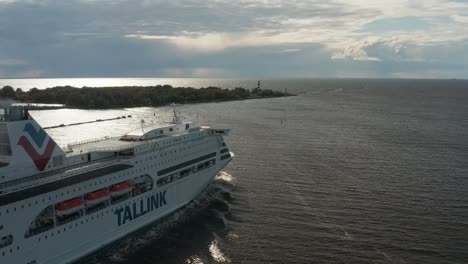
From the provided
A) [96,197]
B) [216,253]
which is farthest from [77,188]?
[216,253]

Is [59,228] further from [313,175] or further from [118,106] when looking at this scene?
[118,106]

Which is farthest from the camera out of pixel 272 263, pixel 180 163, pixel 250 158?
pixel 250 158

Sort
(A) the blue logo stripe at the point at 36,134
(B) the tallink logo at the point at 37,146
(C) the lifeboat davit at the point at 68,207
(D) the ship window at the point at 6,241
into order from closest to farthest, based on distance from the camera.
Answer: (D) the ship window at the point at 6,241
(C) the lifeboat davit at the point at 68,207
(B) the tallink logo at the point at 37,146
(A) the blue logo stripe at the point at 36,134

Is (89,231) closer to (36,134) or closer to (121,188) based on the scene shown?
(121,188)

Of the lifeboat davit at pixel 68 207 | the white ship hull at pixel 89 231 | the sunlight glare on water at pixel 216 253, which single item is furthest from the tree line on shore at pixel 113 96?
the lifeboat davit at pixel 68 207

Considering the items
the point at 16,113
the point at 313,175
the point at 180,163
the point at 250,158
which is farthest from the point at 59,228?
the point at 250,158

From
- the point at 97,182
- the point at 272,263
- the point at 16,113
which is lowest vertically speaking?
the point at 272,263

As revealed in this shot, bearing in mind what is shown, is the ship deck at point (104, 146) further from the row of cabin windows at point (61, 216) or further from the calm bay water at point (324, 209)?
the calm bay water at point (324, 209)
